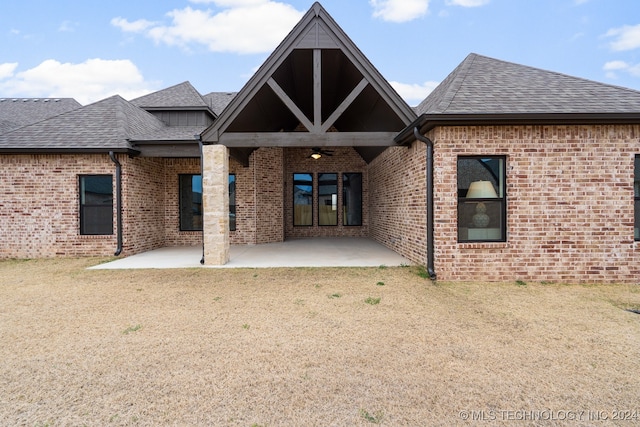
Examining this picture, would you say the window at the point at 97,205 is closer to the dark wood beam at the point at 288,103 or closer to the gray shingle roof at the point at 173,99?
the gray shingle roof at the point at 173,99

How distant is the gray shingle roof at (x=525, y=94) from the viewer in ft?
19.4

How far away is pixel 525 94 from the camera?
21.4ft

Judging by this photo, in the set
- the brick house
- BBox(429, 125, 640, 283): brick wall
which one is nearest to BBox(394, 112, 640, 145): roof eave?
the brick house

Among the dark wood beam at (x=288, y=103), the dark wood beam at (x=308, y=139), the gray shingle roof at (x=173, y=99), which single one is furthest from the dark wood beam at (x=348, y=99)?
the gray shingle roof at (x=173, y=99)

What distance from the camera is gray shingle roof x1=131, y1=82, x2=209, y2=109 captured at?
12.3 meters

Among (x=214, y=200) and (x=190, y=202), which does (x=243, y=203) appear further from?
(x=214, y=200)

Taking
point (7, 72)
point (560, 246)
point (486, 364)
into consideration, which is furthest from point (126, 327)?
point (7, 72)

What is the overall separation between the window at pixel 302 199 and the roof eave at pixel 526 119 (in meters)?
8.51

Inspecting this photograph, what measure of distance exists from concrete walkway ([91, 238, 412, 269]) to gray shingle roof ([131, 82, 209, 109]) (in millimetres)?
6053

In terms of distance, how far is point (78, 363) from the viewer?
3018 millimetres

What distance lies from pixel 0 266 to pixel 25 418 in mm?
8142

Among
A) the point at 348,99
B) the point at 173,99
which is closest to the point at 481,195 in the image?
the point at 348,99

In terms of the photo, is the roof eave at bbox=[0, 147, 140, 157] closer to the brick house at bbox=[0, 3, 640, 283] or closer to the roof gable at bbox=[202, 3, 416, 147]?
the brick house at bbox=[0, 3, 640, 283]

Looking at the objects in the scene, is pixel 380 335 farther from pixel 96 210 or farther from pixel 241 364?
pixel 96 210
